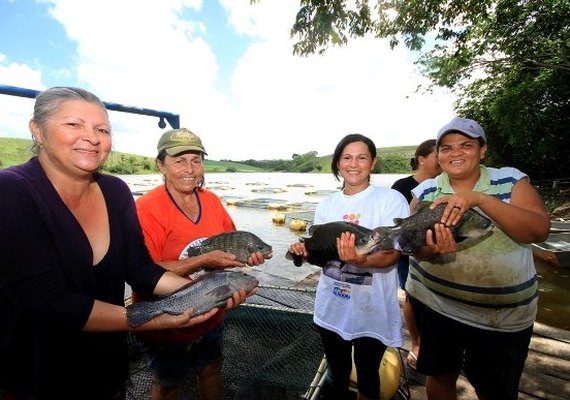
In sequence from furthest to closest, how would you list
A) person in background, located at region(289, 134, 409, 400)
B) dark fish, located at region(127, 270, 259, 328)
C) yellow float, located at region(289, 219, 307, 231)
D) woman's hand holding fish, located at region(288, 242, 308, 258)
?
yellow float, located at region(289, 219, 307, 231), woman's hand holding fish, located at region(288, 242, 308, 258), person in background, located at region(289, 134, 409, 400), dark fish, located at region(127, 270, 259, 328)

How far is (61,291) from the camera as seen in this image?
171cm

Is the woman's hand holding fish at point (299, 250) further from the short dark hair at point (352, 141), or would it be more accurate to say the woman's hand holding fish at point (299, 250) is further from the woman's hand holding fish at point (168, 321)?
the woman's hand holding fish at point (168, 321)

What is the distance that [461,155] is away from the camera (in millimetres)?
2766

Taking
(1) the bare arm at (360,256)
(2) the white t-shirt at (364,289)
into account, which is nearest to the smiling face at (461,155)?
(2) the white t-shirt at (364,289)

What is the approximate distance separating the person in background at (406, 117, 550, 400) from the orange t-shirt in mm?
2191

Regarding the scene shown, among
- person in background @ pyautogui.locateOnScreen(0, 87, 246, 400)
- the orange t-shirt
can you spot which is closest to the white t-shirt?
the orange t-shirt

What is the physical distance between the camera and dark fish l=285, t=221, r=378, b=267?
2.78 metres

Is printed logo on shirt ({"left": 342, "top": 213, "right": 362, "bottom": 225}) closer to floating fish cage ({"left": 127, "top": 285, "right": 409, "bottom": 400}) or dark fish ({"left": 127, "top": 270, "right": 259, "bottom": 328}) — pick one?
dark fish ({"left": 127, "top": 270, "right": 259, "bottom": 328})

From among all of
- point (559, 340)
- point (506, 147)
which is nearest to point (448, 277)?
point (559, 340)

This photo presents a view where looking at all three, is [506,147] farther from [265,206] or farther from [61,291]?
[61,291]

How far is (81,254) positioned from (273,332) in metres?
3.54

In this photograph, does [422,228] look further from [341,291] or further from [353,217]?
[341,291]

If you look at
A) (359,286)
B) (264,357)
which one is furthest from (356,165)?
(264,357)

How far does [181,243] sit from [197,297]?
3.04 ft
